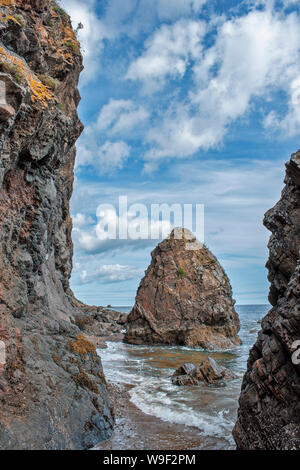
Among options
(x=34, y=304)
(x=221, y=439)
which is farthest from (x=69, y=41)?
(x=221, y=439)

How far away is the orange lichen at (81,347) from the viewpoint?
9.17m

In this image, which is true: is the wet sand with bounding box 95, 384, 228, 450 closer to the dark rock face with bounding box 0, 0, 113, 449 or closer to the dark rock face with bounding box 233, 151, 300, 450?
the dark rock face with bounding box 0, 0, 113, 449

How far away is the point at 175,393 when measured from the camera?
45.0ft

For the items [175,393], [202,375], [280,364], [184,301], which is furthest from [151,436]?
[184,301]

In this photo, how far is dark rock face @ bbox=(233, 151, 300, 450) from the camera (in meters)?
6.14

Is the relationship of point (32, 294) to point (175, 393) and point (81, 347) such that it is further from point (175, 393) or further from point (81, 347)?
point (175, 393)

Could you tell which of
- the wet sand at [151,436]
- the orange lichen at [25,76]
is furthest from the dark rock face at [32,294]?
the wet sand at [151,436]

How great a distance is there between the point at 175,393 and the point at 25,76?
1304 cm

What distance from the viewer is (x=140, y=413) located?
1070 centimetres

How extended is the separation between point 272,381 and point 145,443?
372cm

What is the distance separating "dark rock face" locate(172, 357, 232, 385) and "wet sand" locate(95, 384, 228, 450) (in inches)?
201

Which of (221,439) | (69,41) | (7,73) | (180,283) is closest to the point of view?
(7,73)

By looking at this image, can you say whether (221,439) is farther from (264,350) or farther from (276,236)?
(276,236)

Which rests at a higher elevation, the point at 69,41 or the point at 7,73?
the point at 69,41
